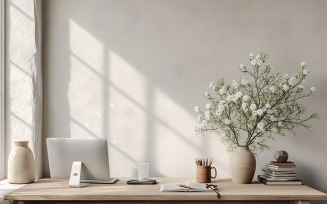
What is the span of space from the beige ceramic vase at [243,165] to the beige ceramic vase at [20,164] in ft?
5.47

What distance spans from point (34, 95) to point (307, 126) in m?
2.42

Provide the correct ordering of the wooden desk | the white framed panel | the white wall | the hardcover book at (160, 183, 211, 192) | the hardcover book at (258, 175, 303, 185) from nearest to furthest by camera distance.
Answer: the wooden desk → the hardcover book at (160, 183, 211, 192) → the hardcover book at (258, 175, 303, 185) → the white framed panel → the white wall

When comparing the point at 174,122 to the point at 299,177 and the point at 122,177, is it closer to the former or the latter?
the point at 122,177

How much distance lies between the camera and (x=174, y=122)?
4141mm

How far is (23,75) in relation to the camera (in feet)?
12.9

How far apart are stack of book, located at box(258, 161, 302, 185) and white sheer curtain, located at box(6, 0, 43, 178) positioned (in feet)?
6.47

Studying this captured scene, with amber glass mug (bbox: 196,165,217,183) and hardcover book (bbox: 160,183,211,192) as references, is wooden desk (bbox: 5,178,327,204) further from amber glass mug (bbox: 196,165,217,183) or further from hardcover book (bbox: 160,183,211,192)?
amber glass mug (bbox: 196,165,217,183)

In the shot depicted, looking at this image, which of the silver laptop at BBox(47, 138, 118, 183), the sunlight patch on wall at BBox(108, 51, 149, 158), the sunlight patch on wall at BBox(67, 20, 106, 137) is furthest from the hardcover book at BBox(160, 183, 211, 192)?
the sunlight patch on wall at BBox(67, 20, 106, 137)

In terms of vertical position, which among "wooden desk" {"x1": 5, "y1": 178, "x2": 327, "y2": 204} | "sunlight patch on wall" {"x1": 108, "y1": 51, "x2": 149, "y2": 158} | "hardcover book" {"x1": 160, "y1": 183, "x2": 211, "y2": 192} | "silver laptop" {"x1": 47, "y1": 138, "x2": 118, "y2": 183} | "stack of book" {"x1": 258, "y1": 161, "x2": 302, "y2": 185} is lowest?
"wooden desk" {"x1": 5, "y1": 178, "x2": 327, "y2": 204}

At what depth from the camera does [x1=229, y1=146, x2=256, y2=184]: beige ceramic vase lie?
3723 millimetres

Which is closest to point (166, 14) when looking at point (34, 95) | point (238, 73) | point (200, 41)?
point (200, 41)

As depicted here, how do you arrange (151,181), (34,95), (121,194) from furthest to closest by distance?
(34,95) → (151,181) → (121,194)

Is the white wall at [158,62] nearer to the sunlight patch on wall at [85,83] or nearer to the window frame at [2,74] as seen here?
the sunlight patch on wall at [85,83]

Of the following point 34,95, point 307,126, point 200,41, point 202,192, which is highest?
point 200,41
